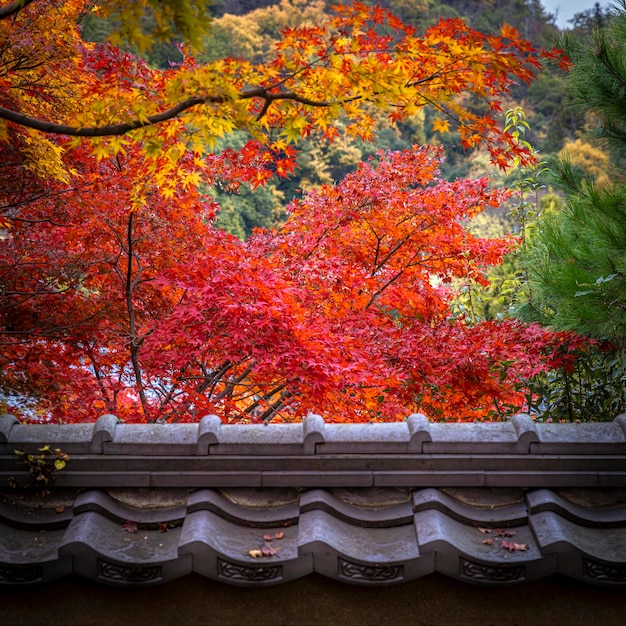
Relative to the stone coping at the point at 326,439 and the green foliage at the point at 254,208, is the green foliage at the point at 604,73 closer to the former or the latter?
the stone coping at the point at 326,439

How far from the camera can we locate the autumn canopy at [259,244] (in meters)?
4.16

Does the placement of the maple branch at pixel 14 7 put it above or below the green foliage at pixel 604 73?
below

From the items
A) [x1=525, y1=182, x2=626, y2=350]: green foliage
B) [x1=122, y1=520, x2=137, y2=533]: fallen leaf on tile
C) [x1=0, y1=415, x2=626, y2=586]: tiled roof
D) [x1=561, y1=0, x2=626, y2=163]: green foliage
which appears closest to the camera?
[x1=0, y1=415, x2=626, y2=586]: tiled roof

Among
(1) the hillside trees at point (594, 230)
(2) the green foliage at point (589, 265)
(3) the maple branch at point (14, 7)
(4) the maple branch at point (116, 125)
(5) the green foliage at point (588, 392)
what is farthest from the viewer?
(5) the green foliage at point (588, 392)

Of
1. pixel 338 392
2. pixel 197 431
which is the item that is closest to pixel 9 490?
pixel 197 431

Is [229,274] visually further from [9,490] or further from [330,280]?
[9,490]

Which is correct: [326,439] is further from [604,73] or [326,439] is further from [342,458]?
[604,73]

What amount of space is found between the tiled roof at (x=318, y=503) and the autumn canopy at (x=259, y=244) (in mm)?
1715

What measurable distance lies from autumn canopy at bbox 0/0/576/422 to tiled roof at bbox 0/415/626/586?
1.72 meters

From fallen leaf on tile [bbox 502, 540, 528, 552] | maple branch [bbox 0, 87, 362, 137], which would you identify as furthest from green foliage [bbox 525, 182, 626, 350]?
maple branch [bbox 0, 87, 362, 137]

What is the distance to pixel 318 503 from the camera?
277 cm

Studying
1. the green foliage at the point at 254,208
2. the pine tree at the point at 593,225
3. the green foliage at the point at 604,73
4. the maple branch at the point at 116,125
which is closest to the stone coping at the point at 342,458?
the maple branch at the point at 116,125

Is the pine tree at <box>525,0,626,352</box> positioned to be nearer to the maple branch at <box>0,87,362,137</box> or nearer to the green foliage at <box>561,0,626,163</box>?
the green foliage at <box>561,0,626,163</box>

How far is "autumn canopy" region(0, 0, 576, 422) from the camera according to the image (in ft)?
13.6
